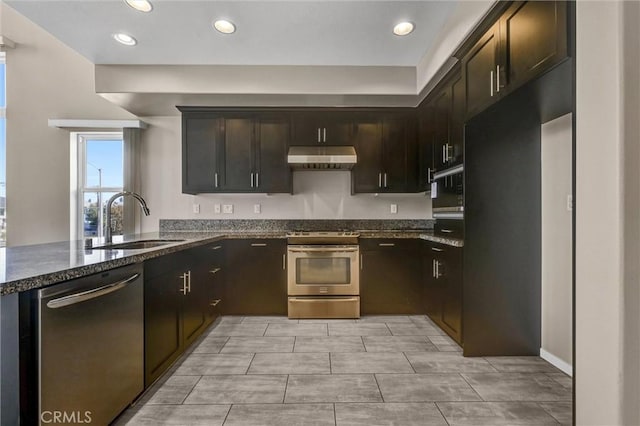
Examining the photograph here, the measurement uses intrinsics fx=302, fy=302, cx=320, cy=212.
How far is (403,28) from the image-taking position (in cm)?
255

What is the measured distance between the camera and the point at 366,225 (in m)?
3.93

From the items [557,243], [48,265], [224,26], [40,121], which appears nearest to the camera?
[48,265]

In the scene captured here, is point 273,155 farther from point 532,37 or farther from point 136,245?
point 532,37

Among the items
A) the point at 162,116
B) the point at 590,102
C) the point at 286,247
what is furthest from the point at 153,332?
the point at 162,116

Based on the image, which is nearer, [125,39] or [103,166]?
[125,39]

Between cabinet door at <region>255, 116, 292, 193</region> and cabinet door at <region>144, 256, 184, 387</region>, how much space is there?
1623 millimetres

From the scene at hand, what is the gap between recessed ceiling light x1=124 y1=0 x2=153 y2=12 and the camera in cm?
223

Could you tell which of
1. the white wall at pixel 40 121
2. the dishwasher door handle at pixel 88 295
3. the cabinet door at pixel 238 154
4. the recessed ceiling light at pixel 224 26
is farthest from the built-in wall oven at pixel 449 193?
the white wall at pixel 40 121

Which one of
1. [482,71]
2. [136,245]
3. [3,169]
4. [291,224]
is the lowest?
[136,245]

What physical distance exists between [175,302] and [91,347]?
2.84ft

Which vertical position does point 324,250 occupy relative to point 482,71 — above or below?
below

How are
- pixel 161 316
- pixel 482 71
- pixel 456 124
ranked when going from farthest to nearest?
pixel 456 124 → pixel 482 71 → pixel 161 316

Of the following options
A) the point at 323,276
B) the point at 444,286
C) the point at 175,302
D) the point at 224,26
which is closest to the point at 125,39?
the point at 224,26

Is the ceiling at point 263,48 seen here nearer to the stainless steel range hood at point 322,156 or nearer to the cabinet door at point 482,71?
the cabinet door at point 482,71
